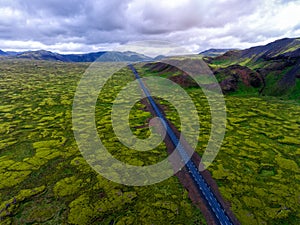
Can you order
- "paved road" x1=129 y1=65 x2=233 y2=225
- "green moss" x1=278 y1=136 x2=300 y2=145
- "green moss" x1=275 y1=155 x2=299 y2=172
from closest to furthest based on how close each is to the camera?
"paved road" x1=129 y1=65 x2=233 y2=225
"green moss" x1=275 y1=155 x2=299 y2=172
"green moss" x1=278 y1=136 x2=300 y2=145

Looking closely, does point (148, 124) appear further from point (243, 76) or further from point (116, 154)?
point (243, 76)

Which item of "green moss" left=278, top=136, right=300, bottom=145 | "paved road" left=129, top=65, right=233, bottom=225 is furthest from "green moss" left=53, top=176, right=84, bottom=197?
"green moss" left=278, top=136, right=300, bottom=145

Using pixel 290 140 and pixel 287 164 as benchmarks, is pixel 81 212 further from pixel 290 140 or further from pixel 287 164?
pixel 290 140

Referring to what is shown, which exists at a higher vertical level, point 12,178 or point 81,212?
point 81,212

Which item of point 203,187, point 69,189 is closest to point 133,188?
point 69,189

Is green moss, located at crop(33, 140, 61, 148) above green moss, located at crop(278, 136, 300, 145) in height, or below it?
below

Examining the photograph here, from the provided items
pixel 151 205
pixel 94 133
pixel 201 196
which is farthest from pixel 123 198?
pixel 94 133

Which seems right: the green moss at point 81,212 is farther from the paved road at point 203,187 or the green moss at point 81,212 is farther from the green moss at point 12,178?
the paved road at point 203,187

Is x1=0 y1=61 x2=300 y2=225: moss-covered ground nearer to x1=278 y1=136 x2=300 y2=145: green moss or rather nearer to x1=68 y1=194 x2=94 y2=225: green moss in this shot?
x1=68 y1=194 x2=94 y2=225: green moss

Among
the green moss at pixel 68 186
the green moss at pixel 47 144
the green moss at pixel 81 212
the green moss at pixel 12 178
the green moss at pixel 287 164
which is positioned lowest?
the green moss at pixel 47 144

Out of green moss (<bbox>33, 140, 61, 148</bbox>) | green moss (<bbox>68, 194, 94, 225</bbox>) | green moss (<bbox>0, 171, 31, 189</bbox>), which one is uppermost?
green moss (<bbox>68, 194, 94, 225</bbox>)

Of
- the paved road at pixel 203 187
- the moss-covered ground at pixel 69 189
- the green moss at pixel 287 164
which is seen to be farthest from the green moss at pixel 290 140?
the moss-covered ground at pixel 69 189

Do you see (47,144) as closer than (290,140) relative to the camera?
Yes
